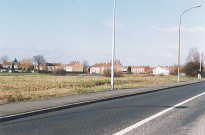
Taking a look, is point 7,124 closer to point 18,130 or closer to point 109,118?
point 18,130

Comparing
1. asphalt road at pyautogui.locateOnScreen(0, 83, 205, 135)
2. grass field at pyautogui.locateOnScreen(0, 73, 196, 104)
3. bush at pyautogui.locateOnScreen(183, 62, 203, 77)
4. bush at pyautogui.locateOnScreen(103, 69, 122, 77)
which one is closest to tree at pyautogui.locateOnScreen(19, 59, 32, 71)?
bush at pyautogui.locateOnScreen(103, 69, 122, 77)

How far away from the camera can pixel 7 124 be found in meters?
6.21

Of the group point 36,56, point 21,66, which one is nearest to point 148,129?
point 36,56

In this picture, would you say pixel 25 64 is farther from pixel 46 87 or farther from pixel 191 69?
pixel 46 87

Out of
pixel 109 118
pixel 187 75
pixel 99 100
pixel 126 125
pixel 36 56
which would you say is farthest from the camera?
pixel 36 56

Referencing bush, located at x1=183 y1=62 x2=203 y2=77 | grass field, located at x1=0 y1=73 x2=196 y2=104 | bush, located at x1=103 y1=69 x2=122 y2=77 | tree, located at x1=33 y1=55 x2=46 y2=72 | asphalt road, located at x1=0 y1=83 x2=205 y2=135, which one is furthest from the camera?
tree, located at x1=33 y1=55 x2=46 y2=72

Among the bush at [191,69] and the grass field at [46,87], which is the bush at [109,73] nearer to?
the bush at [191,69]

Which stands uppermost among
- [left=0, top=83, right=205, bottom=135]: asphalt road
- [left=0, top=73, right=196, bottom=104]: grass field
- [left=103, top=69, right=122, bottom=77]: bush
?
[left=103, top=69, right=122, bottom=77]: bush

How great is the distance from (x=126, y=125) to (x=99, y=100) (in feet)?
16.1

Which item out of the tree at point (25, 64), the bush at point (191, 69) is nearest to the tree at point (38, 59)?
the tree at point (25, 64)

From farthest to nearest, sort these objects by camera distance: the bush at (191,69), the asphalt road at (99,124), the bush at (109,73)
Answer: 1. the bush at (191,69)
2. the bush at (109,73)
3. the asphalt road at (99,124)

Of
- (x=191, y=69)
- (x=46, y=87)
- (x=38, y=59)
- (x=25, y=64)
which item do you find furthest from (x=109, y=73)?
(x=25, y=64)

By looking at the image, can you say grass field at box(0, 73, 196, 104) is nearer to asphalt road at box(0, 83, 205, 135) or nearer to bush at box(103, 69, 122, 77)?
asphalt road at box(0, 83, 205, 135)

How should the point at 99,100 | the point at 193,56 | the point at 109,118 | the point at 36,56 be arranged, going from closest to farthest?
1. the point at 109,118
2. the point at 99,100
3. the point at 193,56
4. the point at 36,56
